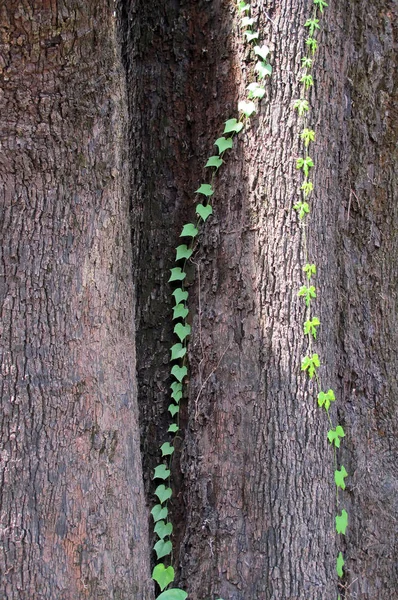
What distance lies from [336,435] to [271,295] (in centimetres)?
66

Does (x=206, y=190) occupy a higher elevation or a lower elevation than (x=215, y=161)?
lower

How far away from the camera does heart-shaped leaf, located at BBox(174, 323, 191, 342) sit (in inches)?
117

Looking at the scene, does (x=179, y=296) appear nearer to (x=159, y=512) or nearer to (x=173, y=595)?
(x=159, y=512)

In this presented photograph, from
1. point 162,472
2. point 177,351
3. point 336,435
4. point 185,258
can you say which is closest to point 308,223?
point 185,258

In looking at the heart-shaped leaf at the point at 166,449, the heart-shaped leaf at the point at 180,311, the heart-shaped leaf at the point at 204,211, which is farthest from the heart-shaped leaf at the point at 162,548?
the heart-shaped leaf at the point at 204,211

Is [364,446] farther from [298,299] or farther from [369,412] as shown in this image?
[298,299]

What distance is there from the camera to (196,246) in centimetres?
299

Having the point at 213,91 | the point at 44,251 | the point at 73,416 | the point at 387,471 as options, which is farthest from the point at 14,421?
the point at 387,471

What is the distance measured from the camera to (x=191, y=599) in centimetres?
277

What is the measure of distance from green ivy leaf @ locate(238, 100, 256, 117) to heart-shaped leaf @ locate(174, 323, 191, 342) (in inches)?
36.3

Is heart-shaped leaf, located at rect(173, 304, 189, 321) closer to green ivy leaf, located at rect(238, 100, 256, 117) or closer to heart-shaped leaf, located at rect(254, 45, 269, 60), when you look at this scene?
green ivy leaf, located at rect(238, 100, 256, 117)

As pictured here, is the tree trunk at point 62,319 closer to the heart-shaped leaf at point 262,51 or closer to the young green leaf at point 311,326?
the heart-shaped leaf at point 262,51

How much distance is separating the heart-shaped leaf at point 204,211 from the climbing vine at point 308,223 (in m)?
0.36

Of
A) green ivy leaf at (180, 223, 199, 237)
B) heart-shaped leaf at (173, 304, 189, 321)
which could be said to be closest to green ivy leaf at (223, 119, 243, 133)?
green ivy leaf at (180, 223, 199, 237)
